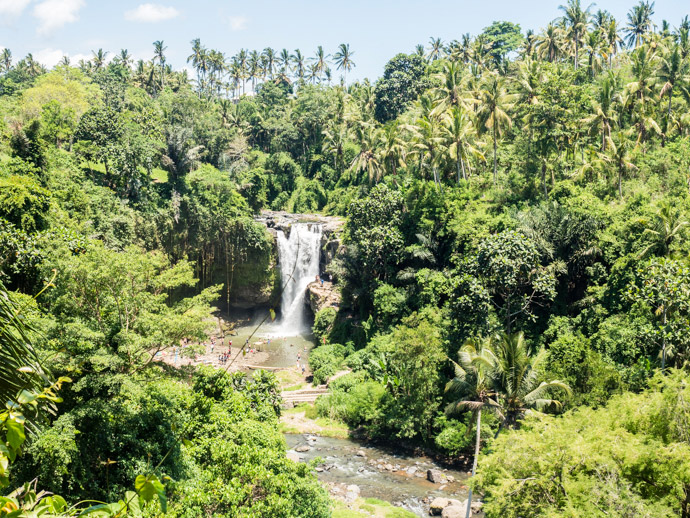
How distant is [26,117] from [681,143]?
2140 inches

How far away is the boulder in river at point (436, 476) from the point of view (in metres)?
24.0

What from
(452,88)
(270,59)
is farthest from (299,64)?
(452,88)

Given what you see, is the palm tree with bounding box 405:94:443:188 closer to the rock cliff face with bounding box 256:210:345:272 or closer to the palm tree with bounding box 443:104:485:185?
the palm tree with bounding box 443:104:485:185

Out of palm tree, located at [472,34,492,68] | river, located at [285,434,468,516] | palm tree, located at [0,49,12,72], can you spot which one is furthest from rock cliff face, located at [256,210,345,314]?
palm tree, located at [0,49,12,72]

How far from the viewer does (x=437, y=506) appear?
2128 centimetres

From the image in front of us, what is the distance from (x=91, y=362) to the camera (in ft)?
53.5

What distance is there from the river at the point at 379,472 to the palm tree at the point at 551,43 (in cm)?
5368

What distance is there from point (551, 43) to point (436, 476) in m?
56.4

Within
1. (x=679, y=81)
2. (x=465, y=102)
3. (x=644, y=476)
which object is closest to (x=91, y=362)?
(x=644, y=476)

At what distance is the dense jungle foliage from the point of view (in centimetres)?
1403

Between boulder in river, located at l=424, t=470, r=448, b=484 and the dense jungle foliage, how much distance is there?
1.96 m

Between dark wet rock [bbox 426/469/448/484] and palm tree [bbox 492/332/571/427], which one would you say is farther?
dark wet rock [bbox 426/469/448/484]

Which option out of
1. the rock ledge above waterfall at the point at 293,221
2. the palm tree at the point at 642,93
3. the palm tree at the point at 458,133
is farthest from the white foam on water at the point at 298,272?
the palm tree at the point at 642,93

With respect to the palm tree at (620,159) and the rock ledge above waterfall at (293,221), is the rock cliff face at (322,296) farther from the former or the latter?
the palm tree at (620,159)
